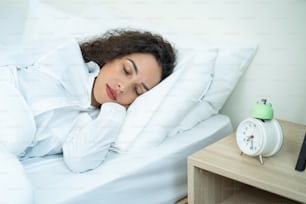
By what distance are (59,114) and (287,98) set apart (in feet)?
2.13

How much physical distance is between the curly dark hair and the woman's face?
4 cm

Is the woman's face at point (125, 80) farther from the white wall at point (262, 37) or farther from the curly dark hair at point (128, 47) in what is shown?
the white wall at point (262, 37)

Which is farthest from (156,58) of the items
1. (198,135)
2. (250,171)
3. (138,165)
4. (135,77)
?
(250,171)

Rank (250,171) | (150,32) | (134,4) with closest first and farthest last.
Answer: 1. (250,171)
2. (150,32)
3. (134,4)

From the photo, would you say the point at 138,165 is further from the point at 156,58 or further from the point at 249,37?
the point at 249,37

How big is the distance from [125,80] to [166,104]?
0.46ft

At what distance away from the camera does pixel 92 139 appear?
3.08ft

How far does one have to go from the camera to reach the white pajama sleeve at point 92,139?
898mm

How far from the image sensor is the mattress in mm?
802

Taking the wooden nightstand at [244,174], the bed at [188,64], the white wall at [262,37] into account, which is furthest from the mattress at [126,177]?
the white wall at [262,37]

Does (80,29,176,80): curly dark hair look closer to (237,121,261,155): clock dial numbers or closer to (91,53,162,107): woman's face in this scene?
(91,53,162,107): woman's face

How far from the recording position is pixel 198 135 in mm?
1072

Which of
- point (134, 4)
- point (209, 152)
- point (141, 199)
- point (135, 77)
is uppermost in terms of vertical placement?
point (134, 4)

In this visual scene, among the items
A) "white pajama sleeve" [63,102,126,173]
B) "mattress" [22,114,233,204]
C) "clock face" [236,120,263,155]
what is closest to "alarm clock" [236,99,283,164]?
"clock face" [236,120,263,155]
